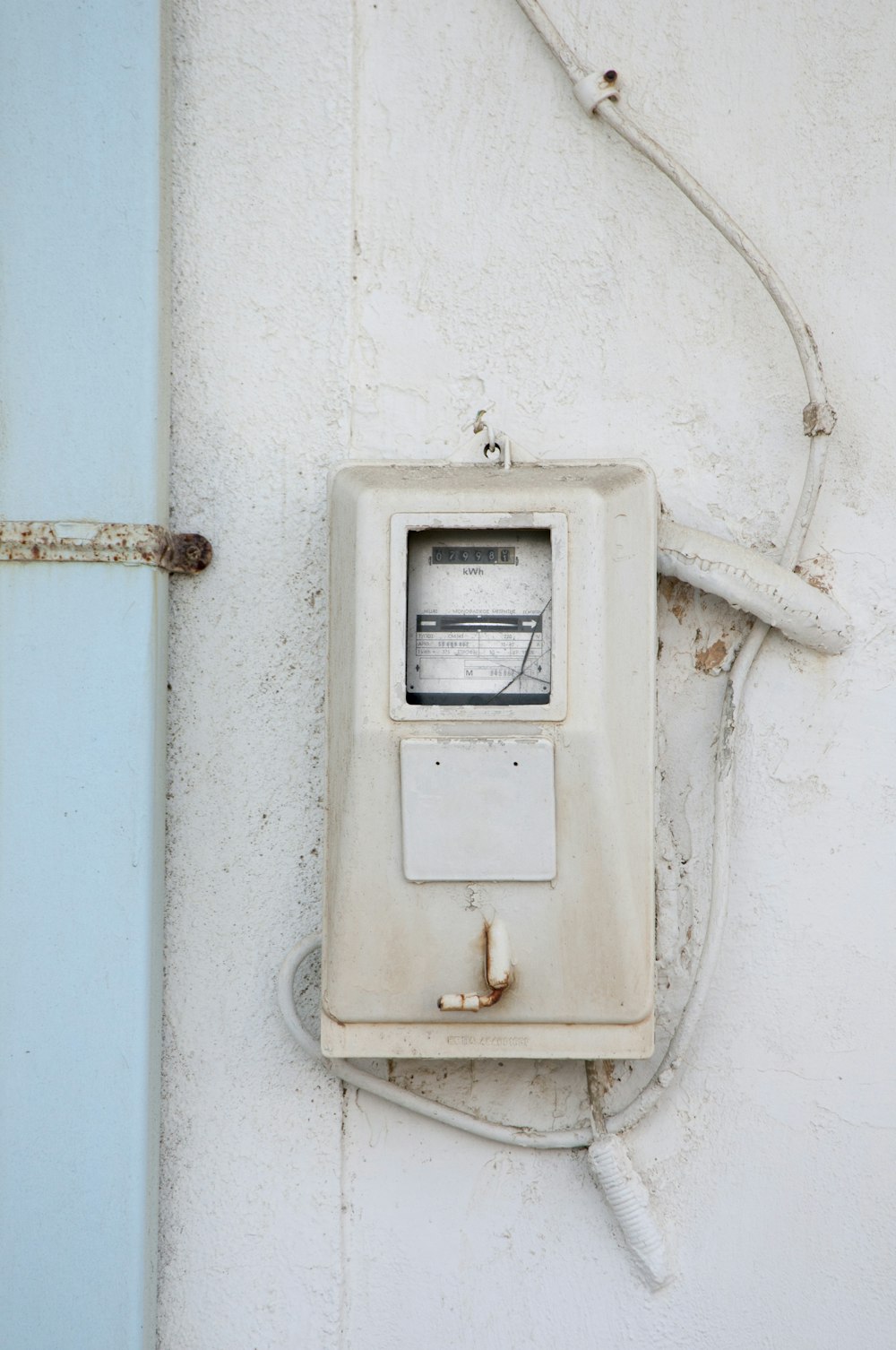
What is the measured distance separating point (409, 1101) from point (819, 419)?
83 cm

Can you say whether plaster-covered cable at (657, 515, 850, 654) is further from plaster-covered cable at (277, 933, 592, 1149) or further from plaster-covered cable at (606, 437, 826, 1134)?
plaster-covered cable at (277, 933, 592, 1149)

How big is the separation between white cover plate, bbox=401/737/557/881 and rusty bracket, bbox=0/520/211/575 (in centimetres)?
36

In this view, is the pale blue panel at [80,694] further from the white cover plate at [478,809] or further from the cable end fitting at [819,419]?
the cable end fitting at [819,419]

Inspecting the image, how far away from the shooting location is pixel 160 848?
3.93 ft

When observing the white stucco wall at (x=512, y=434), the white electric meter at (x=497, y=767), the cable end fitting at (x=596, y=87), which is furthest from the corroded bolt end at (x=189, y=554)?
the cable end fitting at (x=596, y=87)

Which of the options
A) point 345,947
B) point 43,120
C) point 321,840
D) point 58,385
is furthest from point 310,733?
point 43,120

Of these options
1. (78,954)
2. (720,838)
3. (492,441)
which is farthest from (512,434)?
(78,954)

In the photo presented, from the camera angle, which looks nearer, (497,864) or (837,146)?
(497,864)

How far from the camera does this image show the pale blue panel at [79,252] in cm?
117

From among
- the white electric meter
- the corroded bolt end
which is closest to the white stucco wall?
the corroded bolt end

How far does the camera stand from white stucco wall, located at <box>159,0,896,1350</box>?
1.19m

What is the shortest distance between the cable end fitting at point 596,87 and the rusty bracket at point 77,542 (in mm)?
645

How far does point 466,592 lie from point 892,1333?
874 mm

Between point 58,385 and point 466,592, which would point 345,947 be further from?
point 58,385
